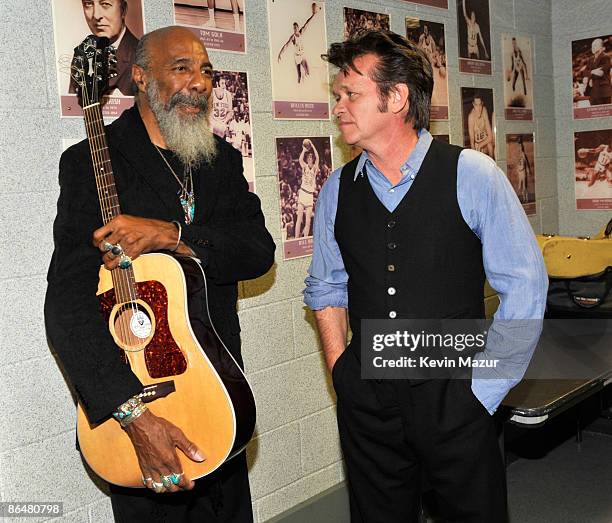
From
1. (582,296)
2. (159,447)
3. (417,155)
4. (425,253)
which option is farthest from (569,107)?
(159,447)

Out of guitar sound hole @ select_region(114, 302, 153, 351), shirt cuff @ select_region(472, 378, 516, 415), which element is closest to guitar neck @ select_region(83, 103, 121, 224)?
guitar sound hole @ select_region(114, 302, 153, 351)

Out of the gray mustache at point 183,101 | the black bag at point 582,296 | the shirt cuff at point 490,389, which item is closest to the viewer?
the shirt cuff at point 490,389

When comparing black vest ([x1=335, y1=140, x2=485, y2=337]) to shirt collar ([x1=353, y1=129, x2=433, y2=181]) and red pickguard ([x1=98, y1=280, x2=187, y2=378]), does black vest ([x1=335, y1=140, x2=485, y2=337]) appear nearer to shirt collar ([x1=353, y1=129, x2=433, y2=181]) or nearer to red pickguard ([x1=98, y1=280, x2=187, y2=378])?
shirt collar ([x1=353, y1=129, x2=433, y2=181])

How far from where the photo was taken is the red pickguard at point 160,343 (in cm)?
189

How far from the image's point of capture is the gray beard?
207 centimetres

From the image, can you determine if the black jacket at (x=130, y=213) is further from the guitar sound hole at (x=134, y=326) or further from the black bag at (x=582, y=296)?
the black bag at (x=582, y=296)

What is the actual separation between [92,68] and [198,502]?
4.00 ft

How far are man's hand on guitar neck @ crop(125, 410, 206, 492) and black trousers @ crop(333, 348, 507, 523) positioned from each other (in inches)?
18.2

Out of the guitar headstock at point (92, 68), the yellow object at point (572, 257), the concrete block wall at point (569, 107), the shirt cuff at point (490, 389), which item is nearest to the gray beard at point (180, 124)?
the guitar headstock at point (92, 68)

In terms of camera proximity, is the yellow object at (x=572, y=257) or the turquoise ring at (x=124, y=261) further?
the yellow object at (x=572, y=257)

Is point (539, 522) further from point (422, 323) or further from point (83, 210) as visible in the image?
point (83, 210)

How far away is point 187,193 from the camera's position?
213cm

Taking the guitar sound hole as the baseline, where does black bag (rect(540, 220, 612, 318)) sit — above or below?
below

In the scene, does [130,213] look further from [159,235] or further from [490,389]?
[490,389]
